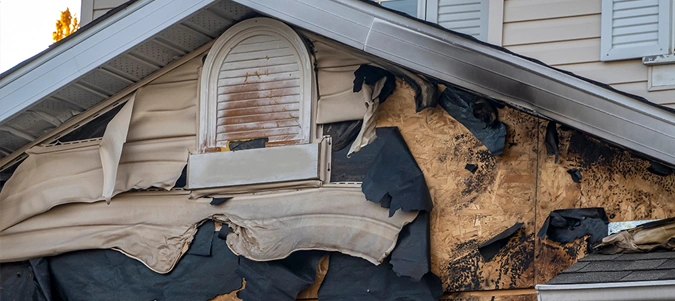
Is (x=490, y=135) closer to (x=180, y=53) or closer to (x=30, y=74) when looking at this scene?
(x=180, y=53)

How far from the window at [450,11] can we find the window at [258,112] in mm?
1626

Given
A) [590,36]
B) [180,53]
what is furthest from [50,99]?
[590,36]

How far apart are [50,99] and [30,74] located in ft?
0.97

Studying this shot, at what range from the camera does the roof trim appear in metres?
6.91

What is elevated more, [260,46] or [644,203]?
[260,46]

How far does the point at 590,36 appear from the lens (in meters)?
9.15

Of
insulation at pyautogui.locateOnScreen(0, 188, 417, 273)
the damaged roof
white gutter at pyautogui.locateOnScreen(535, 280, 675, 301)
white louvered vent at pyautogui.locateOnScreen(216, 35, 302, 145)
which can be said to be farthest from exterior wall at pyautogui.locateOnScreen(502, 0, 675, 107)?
white gutter at pyautogui.locateOnScreen(535, 280, 675, 301)

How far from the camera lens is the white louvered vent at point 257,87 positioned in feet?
27.6

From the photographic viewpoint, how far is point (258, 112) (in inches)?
336

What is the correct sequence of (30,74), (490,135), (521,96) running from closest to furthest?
(521,96) < (490,135) < (30,74)

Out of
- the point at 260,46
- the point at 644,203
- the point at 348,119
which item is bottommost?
the point at 644,203

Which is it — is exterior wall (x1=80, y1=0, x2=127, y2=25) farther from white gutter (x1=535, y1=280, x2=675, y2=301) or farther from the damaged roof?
white gutter (x1=535, y1=280, x2=675, y2=301)

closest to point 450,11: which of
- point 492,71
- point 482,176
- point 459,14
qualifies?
point 459,14

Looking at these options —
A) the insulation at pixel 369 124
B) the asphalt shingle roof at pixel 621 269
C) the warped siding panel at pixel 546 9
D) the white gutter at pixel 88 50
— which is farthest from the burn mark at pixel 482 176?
the white gutter at pixel 88 50
